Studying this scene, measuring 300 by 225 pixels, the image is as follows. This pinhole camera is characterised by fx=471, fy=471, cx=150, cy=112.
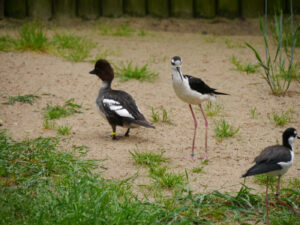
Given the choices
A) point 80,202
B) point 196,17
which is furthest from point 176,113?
point 196,17

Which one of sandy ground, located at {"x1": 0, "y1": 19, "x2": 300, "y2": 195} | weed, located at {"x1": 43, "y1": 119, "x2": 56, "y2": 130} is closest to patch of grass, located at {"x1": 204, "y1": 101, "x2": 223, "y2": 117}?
sandy ground, located at {"x1": 0, "y1": 19, "x2": 300, "y2": 195}

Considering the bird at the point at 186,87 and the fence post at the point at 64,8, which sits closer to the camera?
the bird at the point at 186,87

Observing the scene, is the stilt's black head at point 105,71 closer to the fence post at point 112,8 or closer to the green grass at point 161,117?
the green grass at point 161,117

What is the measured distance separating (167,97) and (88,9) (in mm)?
4263

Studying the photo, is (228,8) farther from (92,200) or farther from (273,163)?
(92,200)

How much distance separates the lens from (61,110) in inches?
248

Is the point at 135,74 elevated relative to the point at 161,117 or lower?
elevated

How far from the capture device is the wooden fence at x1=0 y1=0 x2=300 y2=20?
10.3m

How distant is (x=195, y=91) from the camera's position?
519 centimetres

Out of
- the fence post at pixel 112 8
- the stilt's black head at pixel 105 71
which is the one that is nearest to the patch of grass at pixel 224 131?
the stilt's black head at pixel 105 71

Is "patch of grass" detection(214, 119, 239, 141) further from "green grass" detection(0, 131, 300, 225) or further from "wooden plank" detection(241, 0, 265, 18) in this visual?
"wooden plank" detection(241, 0, 265, 18)

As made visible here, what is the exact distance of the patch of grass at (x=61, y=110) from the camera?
20.1ft

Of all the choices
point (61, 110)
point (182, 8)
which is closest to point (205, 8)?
point (182, 8)

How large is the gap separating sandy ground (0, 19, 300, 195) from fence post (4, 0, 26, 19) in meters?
0.36
